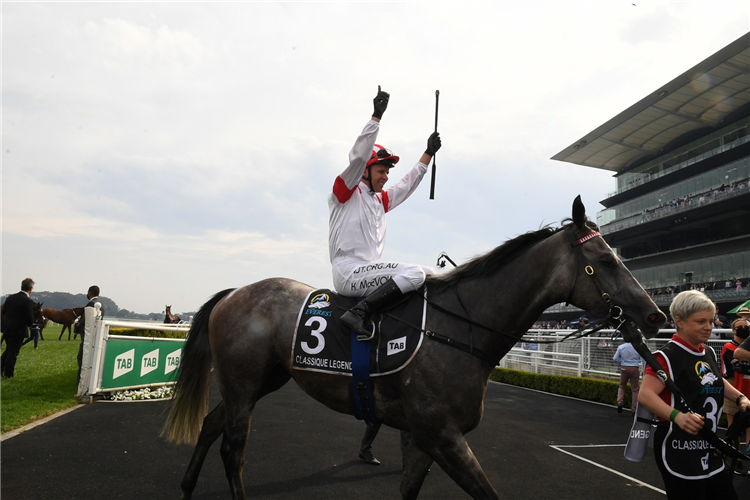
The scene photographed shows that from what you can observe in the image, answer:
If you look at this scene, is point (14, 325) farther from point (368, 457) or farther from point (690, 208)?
point (690, 208)

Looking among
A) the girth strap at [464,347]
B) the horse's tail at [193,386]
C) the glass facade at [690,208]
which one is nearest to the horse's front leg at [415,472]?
the girth strap at [464,347]

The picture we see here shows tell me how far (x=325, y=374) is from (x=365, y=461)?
8.99 feet

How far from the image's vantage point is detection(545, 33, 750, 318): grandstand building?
33969 mm

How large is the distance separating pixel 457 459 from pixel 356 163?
5.96 ft

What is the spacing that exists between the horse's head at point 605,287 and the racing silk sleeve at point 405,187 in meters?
1.38

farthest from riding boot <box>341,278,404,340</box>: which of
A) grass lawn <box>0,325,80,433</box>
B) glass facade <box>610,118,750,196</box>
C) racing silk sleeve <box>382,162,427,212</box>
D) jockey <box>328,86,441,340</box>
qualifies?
glass facade <box>610,118,750,196</box>

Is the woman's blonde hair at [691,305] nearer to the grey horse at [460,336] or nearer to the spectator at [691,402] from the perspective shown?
the spectator at [691,402]

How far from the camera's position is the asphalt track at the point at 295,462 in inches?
171

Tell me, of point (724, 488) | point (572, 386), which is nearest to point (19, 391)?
point (724, 488)

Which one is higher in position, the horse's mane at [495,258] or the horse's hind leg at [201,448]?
the horse's mane at [495,258]

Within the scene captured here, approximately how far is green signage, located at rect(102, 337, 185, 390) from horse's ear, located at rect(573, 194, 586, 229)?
7.02m

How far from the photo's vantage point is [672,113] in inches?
1567

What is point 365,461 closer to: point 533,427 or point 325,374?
point 325,374

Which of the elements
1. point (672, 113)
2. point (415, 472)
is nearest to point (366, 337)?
point (415, 472)
